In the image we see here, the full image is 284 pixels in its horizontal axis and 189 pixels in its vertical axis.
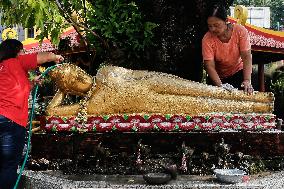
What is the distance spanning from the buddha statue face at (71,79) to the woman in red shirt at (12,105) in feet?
1.12

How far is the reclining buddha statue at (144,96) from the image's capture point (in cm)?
468

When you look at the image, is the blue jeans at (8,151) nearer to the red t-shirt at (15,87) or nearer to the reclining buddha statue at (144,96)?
the red t-shirt at (15,87)

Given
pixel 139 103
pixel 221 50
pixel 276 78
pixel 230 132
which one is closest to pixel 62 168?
pixel 139 103

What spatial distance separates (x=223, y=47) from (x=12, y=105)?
239 centimetres

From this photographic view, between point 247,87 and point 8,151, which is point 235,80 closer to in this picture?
point 247,87

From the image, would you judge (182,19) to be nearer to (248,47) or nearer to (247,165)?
(248,47)

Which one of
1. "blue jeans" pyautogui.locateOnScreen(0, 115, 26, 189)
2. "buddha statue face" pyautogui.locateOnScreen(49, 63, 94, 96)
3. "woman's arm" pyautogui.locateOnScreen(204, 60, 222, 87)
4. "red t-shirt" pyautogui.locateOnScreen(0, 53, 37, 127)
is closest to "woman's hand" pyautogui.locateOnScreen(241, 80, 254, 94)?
"woman's arm" pyautogui.locateOnScreen(204, 60, 222, 87)

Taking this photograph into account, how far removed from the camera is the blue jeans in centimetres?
412

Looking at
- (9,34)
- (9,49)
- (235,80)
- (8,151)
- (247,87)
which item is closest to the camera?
(8,151)

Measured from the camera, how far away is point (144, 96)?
4.70 m

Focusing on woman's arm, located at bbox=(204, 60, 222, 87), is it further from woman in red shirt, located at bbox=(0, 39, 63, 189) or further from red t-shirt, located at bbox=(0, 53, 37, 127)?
red t-shirt, located at bbox=(0, 53, 37, 127)

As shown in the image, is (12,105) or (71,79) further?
(71,79)

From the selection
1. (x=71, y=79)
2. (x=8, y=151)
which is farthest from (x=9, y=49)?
(x=8, y=151)

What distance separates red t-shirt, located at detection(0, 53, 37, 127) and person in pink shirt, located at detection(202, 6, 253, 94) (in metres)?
1.93
